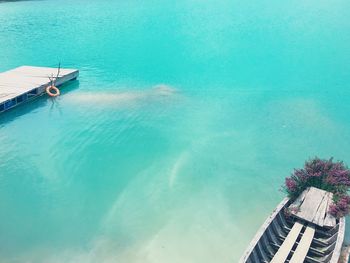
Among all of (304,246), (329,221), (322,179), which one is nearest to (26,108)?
(322,179)

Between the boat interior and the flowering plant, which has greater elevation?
the flowering plant

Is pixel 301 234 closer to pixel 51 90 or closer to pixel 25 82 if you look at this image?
pixel 51 90

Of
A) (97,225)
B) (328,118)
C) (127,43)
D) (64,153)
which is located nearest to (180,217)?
(97,225)

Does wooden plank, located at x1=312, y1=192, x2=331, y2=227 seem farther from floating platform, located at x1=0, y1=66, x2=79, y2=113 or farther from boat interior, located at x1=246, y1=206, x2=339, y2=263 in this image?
floating platform, located at x1=0, y1=66, x2=79, y2=113

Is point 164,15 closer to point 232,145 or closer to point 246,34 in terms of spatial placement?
point 246,34

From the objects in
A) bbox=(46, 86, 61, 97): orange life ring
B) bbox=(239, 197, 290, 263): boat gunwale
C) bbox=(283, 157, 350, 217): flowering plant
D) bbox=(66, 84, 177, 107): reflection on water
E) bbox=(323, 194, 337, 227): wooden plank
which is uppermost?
bbox=(66, 84, 177, 107): reflection on water

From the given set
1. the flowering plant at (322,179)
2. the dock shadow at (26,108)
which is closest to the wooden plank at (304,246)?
the flowering plant at (322,179)

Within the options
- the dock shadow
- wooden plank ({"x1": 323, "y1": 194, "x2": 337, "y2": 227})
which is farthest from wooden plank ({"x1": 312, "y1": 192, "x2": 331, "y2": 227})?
the dock shadow
